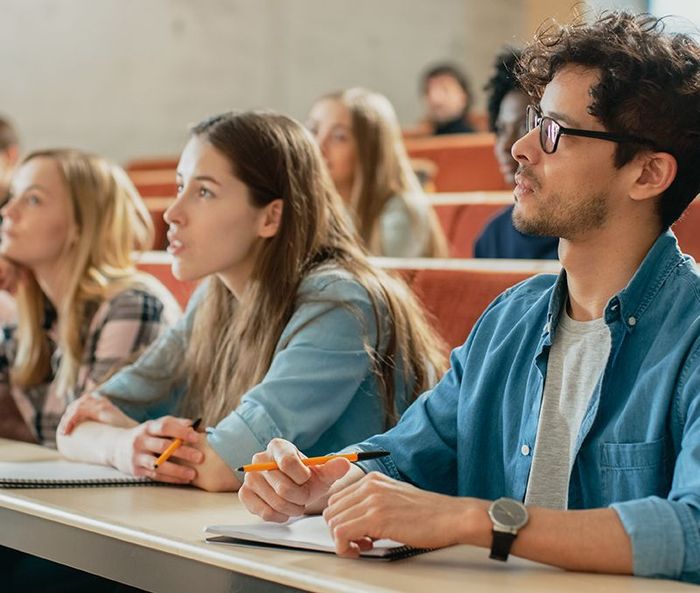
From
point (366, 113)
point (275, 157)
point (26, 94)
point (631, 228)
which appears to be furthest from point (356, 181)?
point (26, 94)

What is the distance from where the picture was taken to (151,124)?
706cm

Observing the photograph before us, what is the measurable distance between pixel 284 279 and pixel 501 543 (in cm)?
87

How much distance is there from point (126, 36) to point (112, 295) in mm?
4698

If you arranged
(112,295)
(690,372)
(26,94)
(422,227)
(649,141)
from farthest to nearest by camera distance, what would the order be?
(26,94) < (422,227) < (112,295) < (649,141) < (690,372)

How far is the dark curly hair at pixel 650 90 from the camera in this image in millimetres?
A: 1340

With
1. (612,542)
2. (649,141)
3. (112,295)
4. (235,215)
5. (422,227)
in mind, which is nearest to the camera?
(612,542)

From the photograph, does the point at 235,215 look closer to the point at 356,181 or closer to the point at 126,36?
the point at 356,181

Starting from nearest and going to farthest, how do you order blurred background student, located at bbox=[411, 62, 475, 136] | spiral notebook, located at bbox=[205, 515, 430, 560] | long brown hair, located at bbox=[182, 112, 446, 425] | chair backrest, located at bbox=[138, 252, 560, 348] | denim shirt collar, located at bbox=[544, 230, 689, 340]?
1. spiral notebook, located at bbox=[205, 515, 430, 560]
2. denim shirt collar, located at bbox=[544, 230, 689, 340]
3. long brown hair, located at bbox=[182, 112, 446, 425]
4. chair backrest, located at bbox=[138, 252, 560, 348]
5. blurred background student, located at bbox=[411, 62, 475, 136]

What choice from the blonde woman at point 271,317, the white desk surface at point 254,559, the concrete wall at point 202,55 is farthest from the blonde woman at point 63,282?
the concrete wall at point 202,55

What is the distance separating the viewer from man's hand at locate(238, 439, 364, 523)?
52.9 inches

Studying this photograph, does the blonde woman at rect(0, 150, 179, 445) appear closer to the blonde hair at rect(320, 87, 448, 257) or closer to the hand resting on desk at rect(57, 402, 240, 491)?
the hand resting on desk at rect(57, 402, 240, 491)

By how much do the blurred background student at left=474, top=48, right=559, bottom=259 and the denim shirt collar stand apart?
4.85 feet

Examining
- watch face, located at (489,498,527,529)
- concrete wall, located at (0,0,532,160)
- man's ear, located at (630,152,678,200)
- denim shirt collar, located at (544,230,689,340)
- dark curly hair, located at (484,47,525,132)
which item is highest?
concrete wall, located at (0,0,532,160)

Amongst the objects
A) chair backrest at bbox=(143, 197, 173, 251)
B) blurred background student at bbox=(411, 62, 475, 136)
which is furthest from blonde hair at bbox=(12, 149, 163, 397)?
blurred background student at bbox=(411, 62, 475, 136)
